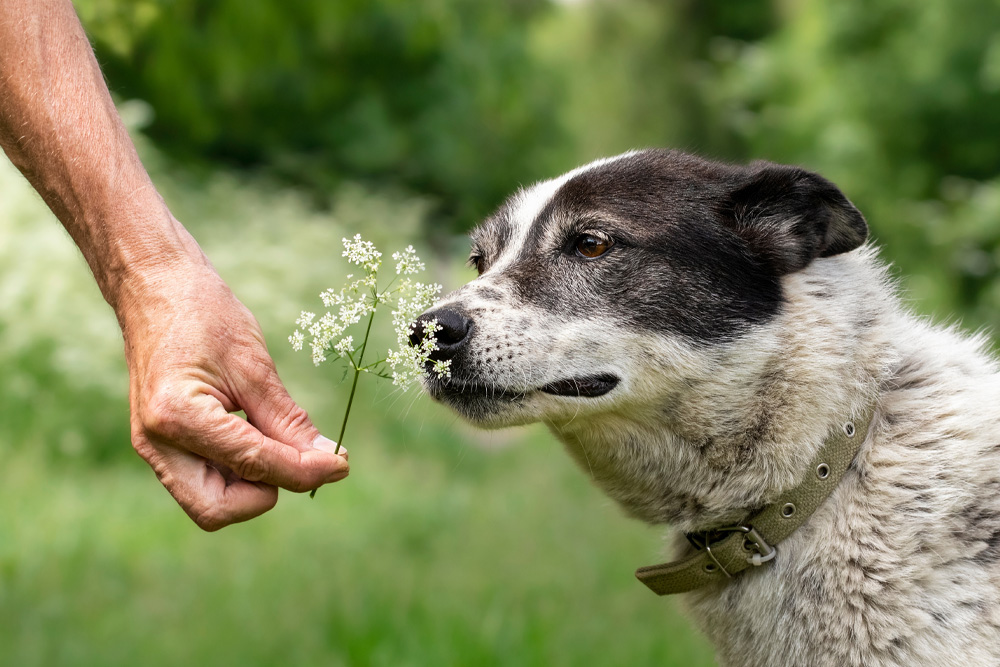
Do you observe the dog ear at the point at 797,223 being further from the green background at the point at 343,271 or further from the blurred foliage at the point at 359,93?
the blurred foliage at the point at 359,93

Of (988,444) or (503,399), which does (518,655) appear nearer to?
(503,399)

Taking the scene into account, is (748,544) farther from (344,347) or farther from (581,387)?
(344,347)

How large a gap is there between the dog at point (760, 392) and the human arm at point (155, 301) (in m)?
0.56

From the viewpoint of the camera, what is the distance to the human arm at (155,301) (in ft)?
6.46

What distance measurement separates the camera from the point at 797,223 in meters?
2.76

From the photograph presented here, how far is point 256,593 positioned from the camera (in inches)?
183

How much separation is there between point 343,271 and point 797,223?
6287mm

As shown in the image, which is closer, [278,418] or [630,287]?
[278,418]

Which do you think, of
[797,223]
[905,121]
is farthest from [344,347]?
[905,121]

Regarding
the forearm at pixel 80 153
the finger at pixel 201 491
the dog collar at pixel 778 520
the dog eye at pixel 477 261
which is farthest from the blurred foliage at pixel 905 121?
the finger at pixel 201 491

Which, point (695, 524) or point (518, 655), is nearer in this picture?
point (695, 524)

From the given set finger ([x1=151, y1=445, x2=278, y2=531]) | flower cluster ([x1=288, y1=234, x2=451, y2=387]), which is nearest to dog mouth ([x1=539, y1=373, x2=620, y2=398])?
flower cluster ([x1=288, y1=234, x2=451, y2=387])

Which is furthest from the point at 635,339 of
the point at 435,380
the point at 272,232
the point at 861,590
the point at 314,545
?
the point at 272,232

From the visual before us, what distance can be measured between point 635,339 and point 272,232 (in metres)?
6.20
